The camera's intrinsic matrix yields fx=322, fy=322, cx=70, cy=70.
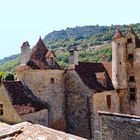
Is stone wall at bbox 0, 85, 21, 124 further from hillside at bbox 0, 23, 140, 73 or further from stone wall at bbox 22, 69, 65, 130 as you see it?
hillside at bbox 0, 23, 140, 73

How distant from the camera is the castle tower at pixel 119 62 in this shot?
35.4 m

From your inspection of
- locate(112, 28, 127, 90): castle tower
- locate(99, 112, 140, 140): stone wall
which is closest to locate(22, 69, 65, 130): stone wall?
locate(112, 28, 127, 90): castle tower

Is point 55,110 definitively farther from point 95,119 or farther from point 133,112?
point 133,112

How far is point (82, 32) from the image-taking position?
166 meters

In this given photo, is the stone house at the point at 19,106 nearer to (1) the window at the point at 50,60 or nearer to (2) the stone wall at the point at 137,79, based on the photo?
(1) the window at the point at 50,60

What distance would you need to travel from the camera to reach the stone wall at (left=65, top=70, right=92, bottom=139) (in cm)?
3297

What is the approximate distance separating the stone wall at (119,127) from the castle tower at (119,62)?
16.4 metres

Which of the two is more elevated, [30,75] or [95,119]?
[30,75]

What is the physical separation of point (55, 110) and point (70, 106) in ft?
6.01

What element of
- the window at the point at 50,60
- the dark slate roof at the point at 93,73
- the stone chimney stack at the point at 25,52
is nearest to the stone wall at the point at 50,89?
the window at the point at 50,60

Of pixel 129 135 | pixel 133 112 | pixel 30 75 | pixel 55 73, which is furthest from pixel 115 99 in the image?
pixel 129 135

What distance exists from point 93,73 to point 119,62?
312cm

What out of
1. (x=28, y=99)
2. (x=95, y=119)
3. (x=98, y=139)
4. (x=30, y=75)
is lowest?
(x=98, y=139)

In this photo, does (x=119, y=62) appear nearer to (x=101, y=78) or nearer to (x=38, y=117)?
(x=101, y=78)
